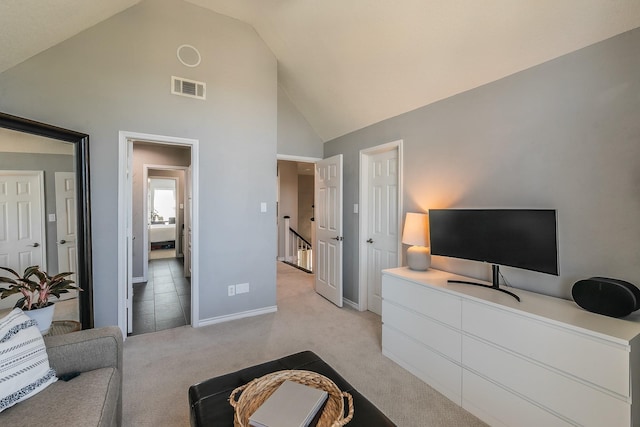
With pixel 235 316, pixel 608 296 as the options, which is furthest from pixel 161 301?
pixel 608 296

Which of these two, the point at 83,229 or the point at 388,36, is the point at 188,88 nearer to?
the point at 83,229

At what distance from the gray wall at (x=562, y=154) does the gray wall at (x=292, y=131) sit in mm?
1957

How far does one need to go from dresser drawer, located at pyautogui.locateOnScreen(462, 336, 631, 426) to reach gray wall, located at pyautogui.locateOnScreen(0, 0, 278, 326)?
2335 mm

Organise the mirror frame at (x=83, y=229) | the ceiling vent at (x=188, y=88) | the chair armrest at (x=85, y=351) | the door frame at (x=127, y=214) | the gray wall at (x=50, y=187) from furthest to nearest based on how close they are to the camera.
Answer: the ceiling vent at (x=188, y=88) < the door frame at (x=127, y=214) < the mirror frame at (x=83, y=229) < the gray wall at (x=50, y=187) < the chair armrest at (x=85, y=351)

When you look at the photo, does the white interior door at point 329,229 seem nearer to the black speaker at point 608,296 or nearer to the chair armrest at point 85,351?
A: the black speaker at point 608,296

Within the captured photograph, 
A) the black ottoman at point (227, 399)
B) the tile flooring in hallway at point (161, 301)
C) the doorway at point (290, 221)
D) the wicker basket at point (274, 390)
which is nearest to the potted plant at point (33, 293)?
the tile flooring in hallway at point (161, 301)

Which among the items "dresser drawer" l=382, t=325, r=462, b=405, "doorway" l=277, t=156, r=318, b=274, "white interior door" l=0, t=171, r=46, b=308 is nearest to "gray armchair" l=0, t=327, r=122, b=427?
"white interior door" l=0, t=171, r=46, b=308

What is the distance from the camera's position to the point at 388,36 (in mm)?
2287

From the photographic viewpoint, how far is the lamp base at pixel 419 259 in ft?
7.88

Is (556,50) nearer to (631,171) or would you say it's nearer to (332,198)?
(631,171)

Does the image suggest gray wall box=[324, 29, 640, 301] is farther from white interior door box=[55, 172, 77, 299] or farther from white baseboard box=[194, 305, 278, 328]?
white interior door box=[55, 172, 77, 299]

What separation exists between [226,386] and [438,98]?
271cm

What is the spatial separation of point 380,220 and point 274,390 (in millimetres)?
2434

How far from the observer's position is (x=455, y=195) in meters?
2.38
